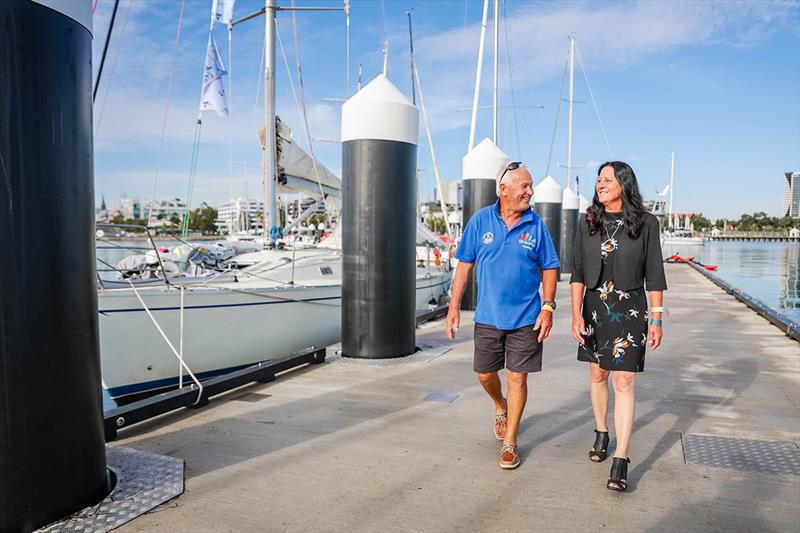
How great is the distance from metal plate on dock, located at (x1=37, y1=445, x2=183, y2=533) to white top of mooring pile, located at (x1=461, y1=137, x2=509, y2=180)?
7.62 m

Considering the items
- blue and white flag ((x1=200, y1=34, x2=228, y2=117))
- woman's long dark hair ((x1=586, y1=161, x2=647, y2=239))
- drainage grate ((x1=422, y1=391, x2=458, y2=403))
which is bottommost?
drainage grate ((x1=422, y1=391, x2=458, y2=403))

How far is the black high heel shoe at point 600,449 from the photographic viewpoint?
11.7 ft

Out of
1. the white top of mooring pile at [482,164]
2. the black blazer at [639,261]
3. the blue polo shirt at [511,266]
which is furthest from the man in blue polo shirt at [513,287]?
the white top of mooring pile at [482,164]

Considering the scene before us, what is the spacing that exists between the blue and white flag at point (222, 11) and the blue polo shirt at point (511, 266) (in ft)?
38.0

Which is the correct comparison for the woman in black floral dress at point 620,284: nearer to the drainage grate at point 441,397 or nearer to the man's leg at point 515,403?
the man's leg at point 515,403

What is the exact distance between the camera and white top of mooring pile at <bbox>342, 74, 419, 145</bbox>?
6121mm

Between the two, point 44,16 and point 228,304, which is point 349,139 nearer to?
point 228,304

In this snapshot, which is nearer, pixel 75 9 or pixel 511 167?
pixel 75 9

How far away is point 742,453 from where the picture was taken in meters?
3.74

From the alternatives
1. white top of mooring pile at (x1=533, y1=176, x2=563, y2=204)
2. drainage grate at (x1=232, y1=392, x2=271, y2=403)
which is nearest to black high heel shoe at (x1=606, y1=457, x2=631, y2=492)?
drainage grate at (x1=232, y1=392, x2=271, y2=403)

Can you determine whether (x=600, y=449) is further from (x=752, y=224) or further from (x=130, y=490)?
(x=752, y=224)

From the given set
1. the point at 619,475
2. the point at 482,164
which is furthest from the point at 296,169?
the point at 619,475

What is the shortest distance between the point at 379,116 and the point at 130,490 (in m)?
4.26

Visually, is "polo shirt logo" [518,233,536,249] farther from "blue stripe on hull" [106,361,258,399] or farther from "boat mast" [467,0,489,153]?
"boat mast" [467,0,489,153]
